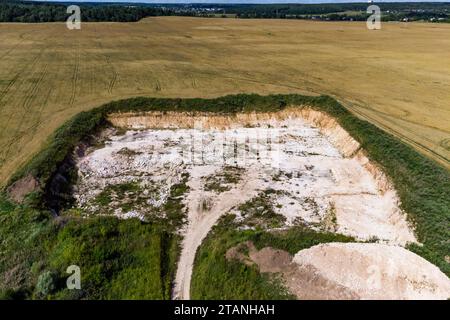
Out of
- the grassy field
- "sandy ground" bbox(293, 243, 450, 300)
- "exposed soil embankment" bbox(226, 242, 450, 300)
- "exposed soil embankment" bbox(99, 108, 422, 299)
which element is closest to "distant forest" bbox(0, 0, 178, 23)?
the grassy field

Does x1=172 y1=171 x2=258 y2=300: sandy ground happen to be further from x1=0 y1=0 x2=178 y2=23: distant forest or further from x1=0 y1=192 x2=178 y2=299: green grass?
x1=0 y1=0 x2=178 y2=23: distant forest

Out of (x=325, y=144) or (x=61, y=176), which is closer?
(x=61, y=176)

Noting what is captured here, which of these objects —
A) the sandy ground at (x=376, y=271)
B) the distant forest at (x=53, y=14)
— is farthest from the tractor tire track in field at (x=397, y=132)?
the distant forest at (x=53, y=14)

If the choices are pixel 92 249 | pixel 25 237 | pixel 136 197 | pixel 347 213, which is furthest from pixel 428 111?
pixel 25 237

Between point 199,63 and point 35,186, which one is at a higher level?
point 199,63

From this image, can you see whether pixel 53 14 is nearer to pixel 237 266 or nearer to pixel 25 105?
pixel 25 105
